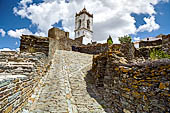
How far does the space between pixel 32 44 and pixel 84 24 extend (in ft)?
137

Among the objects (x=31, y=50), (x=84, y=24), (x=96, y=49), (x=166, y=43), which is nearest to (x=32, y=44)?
(x=31, y=50)

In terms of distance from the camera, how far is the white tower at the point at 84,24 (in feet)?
150

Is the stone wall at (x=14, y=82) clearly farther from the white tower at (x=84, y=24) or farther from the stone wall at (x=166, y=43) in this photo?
the white tower at (x=84, y=24)

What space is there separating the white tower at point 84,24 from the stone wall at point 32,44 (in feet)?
130

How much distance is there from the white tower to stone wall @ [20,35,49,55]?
130ft

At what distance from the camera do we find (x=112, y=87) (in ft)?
15.4

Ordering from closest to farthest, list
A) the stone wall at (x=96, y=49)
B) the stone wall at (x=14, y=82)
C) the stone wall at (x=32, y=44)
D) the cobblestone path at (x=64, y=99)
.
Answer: the stone wall at (x=14, y=82)
the cobblestone path at (x=64, y=99)
the stone wall at (x=32, y=44)
the stone wall at (x=96, y=49)

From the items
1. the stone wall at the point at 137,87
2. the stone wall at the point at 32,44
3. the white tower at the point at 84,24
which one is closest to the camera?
the stone wall at the point at 137,87

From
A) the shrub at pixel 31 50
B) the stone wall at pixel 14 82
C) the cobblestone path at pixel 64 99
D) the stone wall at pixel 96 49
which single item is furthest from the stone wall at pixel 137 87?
the stone wall at pixel 96 49

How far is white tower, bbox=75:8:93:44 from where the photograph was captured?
45781mm

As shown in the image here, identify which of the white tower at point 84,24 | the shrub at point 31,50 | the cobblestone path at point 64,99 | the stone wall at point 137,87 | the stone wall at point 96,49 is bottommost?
the cobblestone path at point 64,99

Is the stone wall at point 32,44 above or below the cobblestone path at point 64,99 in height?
above

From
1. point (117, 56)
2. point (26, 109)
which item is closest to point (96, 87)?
point (117, 56)

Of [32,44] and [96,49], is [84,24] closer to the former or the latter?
[96,49]
